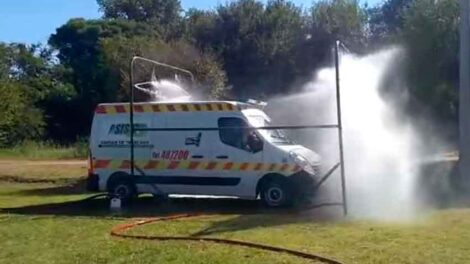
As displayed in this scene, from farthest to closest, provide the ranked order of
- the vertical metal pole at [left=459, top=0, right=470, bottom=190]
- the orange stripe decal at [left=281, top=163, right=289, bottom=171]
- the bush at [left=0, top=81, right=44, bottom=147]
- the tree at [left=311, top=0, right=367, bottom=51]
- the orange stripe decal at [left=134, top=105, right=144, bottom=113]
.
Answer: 1. the tree at [left=311, top=0, right=367, bottom=51]
2. the bush at [left=0, top=81, right=44, bottom=147]
3. the vertical metal pole at [left=459, top=0, right=470, bottom=190]
4. the orange stripe decal at [left=134, top=105, right=144, bottom=113]
5. the orange stripe decal at [left=281, top=163, right=289, bottom=171]

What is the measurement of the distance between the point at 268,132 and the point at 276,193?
1.36m

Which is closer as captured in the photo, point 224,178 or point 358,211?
point 358,211

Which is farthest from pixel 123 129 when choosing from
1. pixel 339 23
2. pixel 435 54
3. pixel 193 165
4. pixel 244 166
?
pixel 339 23

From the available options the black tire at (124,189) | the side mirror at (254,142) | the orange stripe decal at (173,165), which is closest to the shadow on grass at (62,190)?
the black tire at (124,189)

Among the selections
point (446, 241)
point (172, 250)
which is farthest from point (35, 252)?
point (446, 241)

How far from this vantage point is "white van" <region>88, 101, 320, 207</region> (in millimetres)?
→ 15594

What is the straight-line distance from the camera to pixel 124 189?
16.7 meters

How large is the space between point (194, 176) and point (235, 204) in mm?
1220

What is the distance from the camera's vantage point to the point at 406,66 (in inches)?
1340

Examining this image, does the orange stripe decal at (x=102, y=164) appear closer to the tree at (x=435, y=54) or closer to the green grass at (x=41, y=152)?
the tree at (x=435, y=54)

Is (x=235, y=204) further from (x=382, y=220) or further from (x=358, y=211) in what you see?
(x=382, y=220)

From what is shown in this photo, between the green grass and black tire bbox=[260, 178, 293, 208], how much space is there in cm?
2322

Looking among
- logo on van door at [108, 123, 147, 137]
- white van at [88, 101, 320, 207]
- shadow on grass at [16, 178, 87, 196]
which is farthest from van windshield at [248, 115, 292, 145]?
shadow on grass at [16, 178, 87, 196]

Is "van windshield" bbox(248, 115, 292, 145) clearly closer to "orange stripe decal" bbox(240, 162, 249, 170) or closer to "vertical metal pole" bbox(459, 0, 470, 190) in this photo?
"orange stripe decal" bbox(240, 162, 249, 170)
